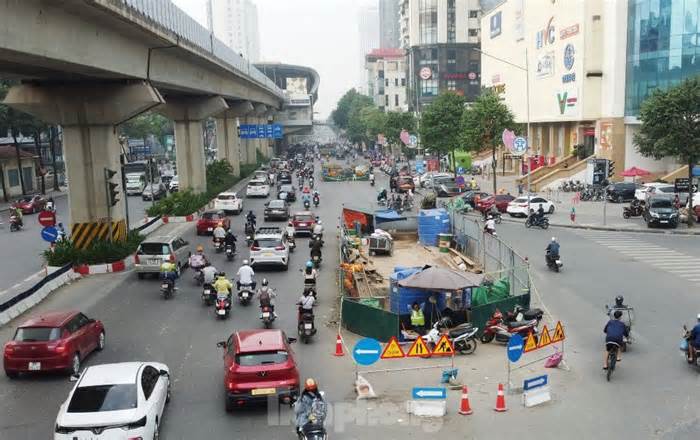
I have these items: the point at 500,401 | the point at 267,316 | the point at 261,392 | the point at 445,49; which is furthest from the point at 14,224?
the point at 445,49

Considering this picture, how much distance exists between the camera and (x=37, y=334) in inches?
607

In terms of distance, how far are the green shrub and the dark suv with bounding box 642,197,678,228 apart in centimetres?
2574

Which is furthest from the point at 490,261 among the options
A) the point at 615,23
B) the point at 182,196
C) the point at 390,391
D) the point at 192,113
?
the point at 615,23

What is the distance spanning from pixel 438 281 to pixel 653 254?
50.6ft

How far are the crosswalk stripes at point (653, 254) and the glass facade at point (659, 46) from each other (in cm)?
2053

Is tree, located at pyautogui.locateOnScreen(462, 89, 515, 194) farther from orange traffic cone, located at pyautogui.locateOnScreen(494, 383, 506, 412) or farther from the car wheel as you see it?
orange traffic cone, located at pyautogui.locateOnScreen(494, 383, 506, 412)

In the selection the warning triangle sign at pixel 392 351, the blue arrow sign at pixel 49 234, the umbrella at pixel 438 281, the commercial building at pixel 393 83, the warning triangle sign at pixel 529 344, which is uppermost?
the commercial building at pixel 393 83

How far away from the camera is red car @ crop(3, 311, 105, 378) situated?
15164 millimetres

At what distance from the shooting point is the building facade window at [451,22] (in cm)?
12256

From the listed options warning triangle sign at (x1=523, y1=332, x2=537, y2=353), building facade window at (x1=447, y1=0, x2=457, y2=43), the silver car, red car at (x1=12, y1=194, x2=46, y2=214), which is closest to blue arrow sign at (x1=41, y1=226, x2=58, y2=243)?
the silver car

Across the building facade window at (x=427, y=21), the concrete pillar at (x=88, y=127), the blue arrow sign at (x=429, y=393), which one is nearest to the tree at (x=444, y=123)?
the concrete pillar at (x=88, y=127)

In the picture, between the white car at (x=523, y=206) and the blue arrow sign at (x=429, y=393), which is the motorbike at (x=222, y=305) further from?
the white car at (x=523, y=206)

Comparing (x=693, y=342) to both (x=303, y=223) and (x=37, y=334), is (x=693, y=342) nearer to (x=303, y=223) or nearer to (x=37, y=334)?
(x=37, y=334)

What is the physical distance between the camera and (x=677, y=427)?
1218 cm
